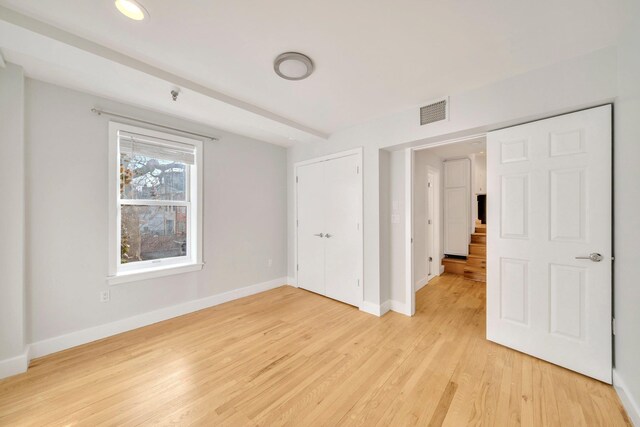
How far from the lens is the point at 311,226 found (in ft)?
13.0

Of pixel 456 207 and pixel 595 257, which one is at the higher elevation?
pixel 456 207

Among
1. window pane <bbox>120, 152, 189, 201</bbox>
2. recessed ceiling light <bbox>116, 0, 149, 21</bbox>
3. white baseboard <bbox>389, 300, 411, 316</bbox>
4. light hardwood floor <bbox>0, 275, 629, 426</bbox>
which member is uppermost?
recessed ceiling light <bbox>116, 0, 149, 21</bbox>

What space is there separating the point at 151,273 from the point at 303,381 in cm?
214

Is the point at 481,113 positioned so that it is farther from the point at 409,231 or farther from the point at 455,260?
the point at 455,260

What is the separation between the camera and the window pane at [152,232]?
279 cm

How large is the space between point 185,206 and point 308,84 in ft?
7.32

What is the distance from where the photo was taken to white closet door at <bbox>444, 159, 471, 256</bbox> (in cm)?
497

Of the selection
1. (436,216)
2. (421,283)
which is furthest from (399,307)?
(436,216)

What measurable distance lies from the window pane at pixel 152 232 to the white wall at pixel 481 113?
2280mm

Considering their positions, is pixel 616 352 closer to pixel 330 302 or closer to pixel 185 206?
pixel 330 302

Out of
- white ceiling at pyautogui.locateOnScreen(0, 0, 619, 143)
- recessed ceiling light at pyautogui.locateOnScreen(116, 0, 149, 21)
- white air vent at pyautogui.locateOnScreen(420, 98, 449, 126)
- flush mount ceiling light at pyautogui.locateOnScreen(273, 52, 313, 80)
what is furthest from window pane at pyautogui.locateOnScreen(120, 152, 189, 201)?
white air vent at pyautogui.locateOnScreen(420, 98, 449, 126)

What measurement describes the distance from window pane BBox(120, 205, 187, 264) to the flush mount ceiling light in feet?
7.25

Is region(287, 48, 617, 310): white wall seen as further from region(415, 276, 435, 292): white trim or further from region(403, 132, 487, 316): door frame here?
region(415, 276, 435, 292): white trim

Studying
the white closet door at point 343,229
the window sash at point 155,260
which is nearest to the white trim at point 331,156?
the white closet door at point 343,229
